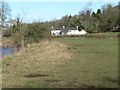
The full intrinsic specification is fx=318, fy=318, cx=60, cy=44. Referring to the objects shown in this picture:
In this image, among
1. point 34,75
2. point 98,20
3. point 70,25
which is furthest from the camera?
point 70,25

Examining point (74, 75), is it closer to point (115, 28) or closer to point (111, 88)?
point (111, 88)

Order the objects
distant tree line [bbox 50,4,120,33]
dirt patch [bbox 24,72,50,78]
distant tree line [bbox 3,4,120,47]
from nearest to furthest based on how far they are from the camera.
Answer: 1. dirt patch [bbox 24,72,50,78]
2. distant tree line [bbox 3,4,120,47]
3. distant tree line [bbox 50,4,120,33]

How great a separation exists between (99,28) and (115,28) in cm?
572

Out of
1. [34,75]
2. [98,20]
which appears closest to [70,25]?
[98,20]

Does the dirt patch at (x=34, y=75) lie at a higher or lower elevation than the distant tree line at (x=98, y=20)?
lower

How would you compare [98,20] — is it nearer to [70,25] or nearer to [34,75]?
[70,25]

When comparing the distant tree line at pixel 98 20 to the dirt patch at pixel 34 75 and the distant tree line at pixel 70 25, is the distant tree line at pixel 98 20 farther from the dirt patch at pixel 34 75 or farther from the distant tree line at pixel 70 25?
the dirt patch at pixel 34 75

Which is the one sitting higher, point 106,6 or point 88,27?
point 106,6

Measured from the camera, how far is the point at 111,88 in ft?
36.9

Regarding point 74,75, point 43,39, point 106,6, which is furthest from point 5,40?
point 106,6

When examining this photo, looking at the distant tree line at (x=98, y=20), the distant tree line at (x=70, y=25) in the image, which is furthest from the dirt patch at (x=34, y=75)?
the distant tree line at (x=98, y=20)

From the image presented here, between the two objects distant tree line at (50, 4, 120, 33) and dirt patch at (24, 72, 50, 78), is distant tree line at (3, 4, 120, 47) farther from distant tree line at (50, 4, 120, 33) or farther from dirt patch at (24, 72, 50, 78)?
dirt patch at (24, 72, 50, 78)

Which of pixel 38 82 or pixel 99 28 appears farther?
pixel 99 28

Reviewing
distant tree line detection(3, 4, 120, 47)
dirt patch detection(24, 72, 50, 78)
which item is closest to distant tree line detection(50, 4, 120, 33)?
distant tree line detection(3, 4, 120, 47)
